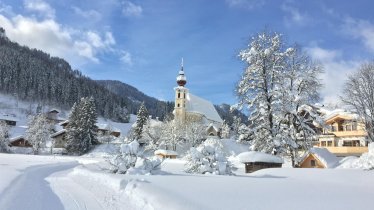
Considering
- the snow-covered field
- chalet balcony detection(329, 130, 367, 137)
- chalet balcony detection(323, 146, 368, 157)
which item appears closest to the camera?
the snow-covered field

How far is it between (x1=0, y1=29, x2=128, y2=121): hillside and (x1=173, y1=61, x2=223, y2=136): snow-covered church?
180 ft

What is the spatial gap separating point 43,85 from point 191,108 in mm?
74466

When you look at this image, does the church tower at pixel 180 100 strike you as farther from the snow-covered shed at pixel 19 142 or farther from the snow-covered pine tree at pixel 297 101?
the snow-covered pine tree at pixel 297 101

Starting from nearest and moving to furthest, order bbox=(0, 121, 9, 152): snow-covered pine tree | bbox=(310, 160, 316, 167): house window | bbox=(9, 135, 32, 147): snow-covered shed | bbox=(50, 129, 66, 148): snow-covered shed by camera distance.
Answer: bbox=(310, 160, 316, 167): house window, bbox=(0, 121, 9, 152): snow-covered pine tree, bbox=(9, 135, 32, 147): snow-covered shed, bbox=(50, 129, 66, 148): snow-covered shed

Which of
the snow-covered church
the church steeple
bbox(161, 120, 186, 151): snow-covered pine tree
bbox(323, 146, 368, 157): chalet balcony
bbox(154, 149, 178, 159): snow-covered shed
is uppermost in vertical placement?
the church steeple

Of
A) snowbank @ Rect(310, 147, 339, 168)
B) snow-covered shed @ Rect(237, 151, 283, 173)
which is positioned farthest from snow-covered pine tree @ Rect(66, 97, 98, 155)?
snow-covered shed @ Rect(237, 151, 283, 173)

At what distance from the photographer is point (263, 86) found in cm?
2650

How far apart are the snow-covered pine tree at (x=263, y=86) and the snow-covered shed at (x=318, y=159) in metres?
5.70

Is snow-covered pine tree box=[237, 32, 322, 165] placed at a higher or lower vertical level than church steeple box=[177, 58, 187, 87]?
lower

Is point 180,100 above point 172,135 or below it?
above

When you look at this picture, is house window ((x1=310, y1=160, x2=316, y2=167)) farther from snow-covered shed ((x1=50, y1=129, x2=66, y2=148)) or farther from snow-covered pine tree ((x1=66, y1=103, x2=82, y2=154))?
snow-covered shed ((x1=50, y1=129, x2=66, y2=148))

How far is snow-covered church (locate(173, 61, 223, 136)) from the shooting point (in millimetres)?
91875

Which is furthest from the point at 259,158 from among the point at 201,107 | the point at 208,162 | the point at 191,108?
the point at 201,107

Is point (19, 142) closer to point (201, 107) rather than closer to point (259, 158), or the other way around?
point (201, 107)
